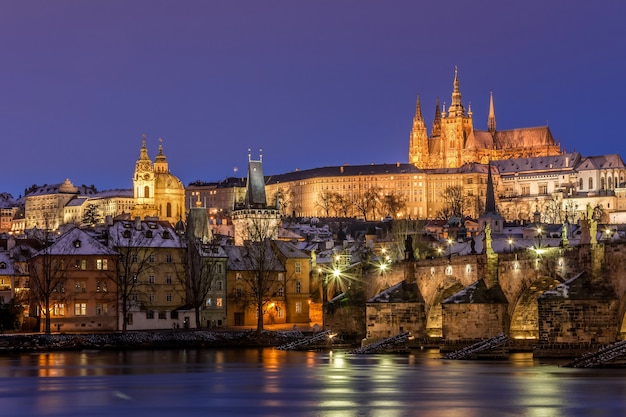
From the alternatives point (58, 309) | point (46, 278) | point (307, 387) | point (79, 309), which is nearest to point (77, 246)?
point (79, 309)

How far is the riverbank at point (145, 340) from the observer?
258ft

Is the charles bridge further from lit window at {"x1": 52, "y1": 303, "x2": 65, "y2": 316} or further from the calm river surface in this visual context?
lit window at {"x1": 52, "y1": 303, "x2": 65, "y2": 316}

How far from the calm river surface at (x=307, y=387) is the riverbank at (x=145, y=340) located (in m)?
8.38

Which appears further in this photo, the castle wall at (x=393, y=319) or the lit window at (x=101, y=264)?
the lit window at (x=101, y=264)

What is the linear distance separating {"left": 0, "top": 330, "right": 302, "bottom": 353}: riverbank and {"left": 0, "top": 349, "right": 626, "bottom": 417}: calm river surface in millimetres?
8377

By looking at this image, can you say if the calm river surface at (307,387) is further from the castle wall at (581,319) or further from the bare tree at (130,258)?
the bare tree at (130,258)

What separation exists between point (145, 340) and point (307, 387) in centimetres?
3420

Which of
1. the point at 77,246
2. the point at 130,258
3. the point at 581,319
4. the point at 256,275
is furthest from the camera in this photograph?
the point at 256,275

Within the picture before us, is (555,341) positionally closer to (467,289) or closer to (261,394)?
(467,289)

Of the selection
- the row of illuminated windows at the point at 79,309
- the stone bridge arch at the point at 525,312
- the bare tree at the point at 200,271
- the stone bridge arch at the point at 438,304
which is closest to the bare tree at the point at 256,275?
the bare tree at the point at 200,271

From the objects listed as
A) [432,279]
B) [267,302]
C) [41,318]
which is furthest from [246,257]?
[432,279]

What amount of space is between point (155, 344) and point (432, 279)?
1914cm

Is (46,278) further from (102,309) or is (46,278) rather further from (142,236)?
(142,236)

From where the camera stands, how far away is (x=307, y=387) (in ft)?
167
